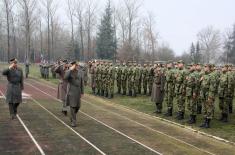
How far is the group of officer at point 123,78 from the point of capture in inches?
991

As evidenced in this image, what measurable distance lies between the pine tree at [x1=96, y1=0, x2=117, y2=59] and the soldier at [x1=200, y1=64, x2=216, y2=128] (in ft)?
143

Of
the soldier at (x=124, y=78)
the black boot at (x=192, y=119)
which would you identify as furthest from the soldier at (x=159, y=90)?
the soldier at (x=124, y=78)

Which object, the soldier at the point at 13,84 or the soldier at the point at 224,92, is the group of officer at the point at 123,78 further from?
the soldier at the point at 13,84

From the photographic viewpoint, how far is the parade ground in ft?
36.5

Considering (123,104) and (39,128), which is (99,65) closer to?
(123,104)

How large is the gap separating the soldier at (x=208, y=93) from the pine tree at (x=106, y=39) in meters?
43.5

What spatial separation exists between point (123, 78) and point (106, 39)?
110ft

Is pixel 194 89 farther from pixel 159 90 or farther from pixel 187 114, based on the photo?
pixel 159 90

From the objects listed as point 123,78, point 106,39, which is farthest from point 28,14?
point 123,78

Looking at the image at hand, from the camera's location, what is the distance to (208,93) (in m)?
15.5

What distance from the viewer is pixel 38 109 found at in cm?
1861

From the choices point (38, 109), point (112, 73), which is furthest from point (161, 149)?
point (112, 73)

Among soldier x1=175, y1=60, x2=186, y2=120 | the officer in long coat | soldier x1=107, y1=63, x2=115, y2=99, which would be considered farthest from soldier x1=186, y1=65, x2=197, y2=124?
Result: soldier x1=107, y1=63, x2=115, y2=99

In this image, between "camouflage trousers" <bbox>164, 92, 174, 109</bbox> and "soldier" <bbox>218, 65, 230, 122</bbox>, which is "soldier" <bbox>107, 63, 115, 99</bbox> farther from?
"soldier" <bbox>218, 65, 230, 122</bbox>
